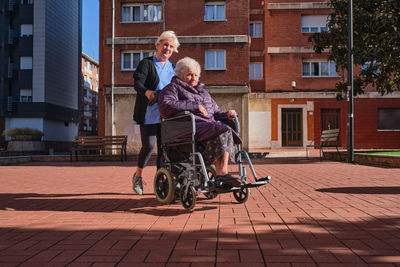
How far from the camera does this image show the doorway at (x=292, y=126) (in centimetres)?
2561

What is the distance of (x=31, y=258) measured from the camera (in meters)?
2.53

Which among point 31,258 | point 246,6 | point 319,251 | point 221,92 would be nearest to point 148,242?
point 31,258

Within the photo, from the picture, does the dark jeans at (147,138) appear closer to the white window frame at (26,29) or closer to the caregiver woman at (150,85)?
the caregiver woman at (150,85)

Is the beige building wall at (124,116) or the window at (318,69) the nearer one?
the beige building wall at (124,116)

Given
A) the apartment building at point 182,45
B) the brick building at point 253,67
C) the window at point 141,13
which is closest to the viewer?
the apartment building at point 182,45

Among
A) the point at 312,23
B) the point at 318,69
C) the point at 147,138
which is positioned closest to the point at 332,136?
the point at 147,138

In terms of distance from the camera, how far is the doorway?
25.6 metres

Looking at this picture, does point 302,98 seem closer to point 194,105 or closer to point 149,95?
point 149,95

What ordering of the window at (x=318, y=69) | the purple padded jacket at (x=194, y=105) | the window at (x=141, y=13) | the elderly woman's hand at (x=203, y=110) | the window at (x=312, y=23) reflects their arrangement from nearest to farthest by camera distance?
the purple padded jacket at (x=194, y=105), the elderly woman's hand at (x=203, y=110), the window at (x=141, y=13), the window at (x=318, y=69), the window at (x=312, y=23)

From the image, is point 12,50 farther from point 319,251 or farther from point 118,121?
point 319,251

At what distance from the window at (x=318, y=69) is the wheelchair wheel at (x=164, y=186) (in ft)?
75.0

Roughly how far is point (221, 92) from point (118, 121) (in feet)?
19.3

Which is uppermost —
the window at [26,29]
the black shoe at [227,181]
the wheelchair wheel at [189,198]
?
the window at [26,29]

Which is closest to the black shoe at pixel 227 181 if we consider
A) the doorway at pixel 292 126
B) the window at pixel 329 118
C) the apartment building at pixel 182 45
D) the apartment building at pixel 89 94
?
the apartment building at pixel 182 45
